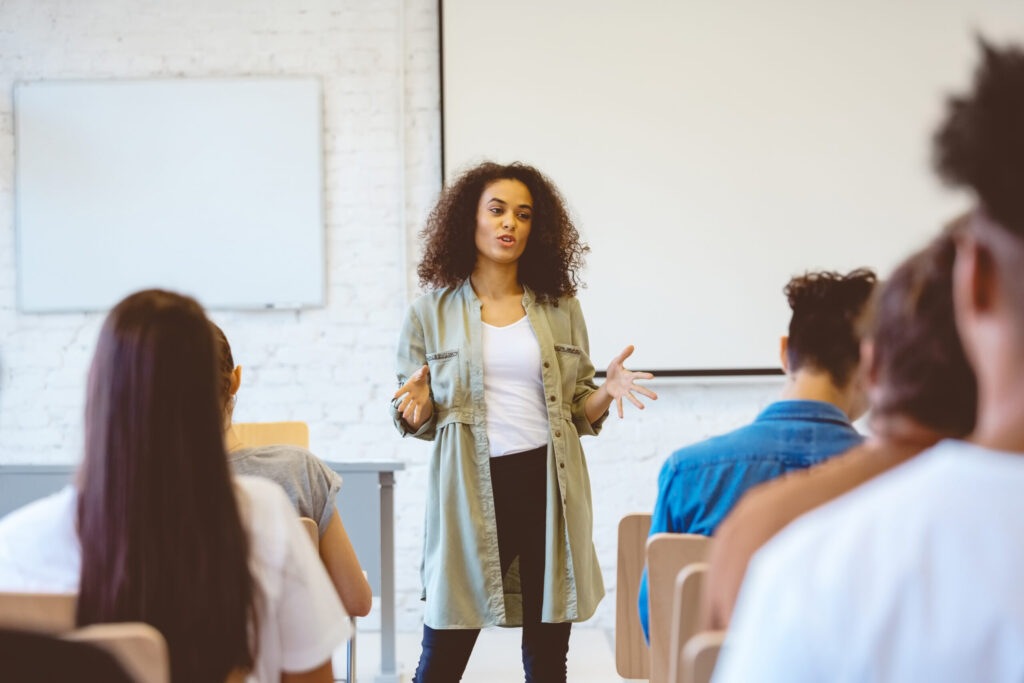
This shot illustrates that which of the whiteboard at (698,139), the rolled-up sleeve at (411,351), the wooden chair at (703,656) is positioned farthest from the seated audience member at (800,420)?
the whiteboard at (698,139)

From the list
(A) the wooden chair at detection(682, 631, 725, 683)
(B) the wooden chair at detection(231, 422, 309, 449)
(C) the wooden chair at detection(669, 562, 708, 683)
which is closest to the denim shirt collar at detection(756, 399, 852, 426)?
(C) the wooden chair at detection(669, 562, 708, 683)

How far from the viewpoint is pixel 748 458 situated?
1.36 meters

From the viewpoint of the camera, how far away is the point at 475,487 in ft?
7.00

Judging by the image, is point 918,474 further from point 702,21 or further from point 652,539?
point 702,21

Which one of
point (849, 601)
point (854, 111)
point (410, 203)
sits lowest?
point (849, 601)

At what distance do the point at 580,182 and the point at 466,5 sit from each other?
0.77 m

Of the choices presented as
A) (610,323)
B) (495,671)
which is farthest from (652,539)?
(610,323)

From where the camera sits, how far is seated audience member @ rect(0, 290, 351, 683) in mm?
980

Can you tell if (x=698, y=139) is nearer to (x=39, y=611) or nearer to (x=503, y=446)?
(x=503, y=446)

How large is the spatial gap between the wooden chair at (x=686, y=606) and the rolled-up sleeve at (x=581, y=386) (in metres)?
1.13

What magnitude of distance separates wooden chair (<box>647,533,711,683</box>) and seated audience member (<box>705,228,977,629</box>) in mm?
493

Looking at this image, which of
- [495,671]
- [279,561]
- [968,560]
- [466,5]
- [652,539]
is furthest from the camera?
[466,5]

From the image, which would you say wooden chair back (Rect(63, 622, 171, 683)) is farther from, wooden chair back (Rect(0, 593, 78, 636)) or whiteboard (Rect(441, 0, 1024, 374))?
whiteboard (Rect(441, 0, 1024, 374))

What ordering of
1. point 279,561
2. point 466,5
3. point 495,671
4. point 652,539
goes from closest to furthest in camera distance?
point 279,561 < point 652,539 < point 495,671 < point 466,5
